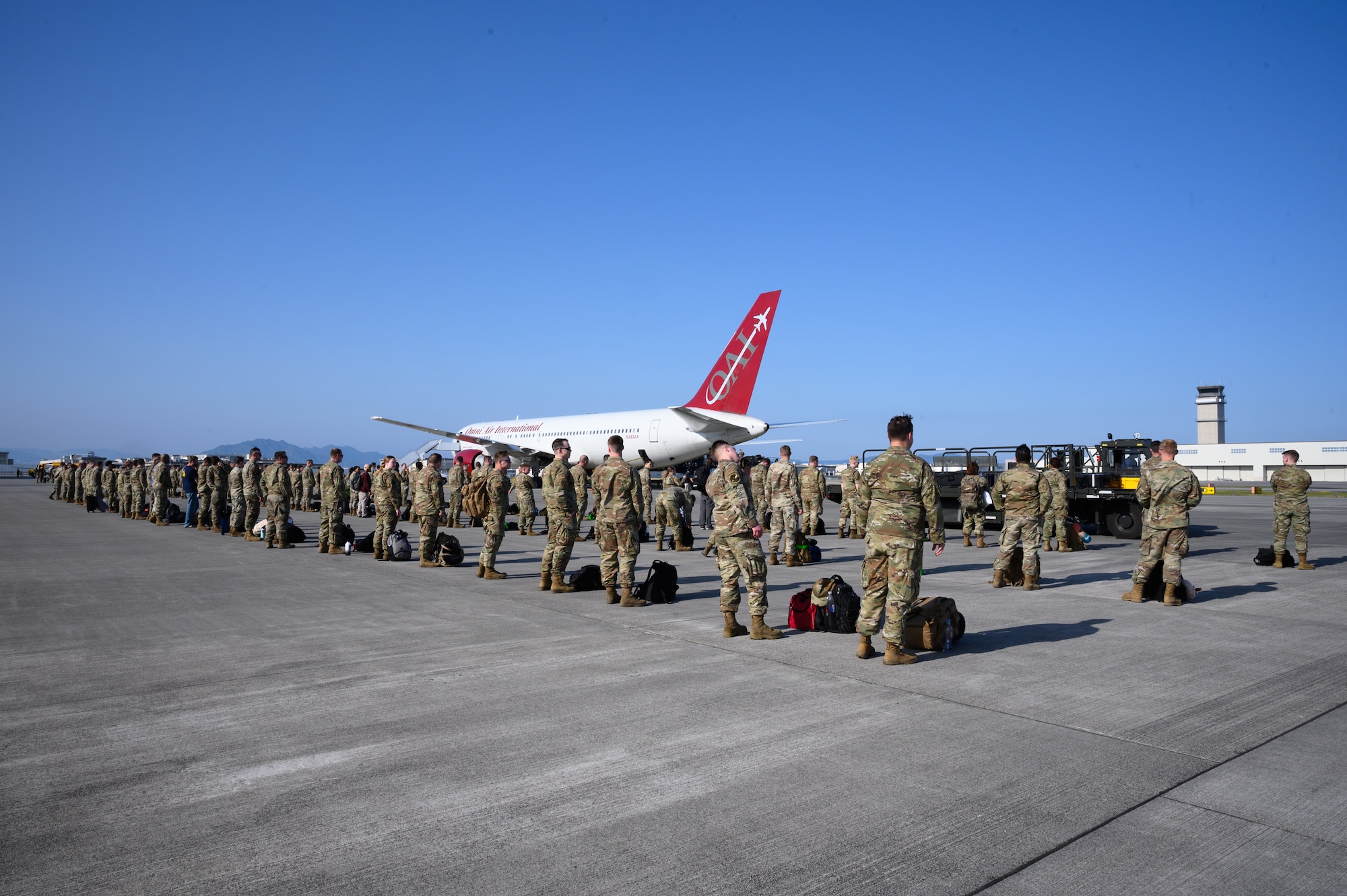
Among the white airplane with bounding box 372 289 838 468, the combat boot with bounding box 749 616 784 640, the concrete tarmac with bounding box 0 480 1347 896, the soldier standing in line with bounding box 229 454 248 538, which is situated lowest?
the concrete tarmac with bounding box 0 480 1347 896

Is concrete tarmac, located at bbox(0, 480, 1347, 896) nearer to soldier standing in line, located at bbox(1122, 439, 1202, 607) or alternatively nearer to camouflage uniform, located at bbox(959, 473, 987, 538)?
soldier standing in line, located at bbox(1122, 439, 1202, 607)

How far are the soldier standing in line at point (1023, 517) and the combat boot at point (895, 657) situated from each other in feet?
14.8

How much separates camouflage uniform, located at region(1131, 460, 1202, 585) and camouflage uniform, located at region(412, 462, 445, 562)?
9.21 meters

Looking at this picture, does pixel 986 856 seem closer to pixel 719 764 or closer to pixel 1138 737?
pixel 719 764

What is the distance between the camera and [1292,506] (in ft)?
38.7

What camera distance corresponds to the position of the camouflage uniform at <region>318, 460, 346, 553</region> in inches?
575

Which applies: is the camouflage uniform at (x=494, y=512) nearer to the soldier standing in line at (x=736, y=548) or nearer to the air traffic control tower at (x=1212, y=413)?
the soldier standing in line at (x=736, y=548)

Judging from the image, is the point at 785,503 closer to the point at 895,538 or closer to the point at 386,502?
the point at 386,502

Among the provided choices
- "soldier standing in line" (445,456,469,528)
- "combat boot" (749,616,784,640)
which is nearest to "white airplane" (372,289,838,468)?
"soldier standing in line" (445,456,469,528)

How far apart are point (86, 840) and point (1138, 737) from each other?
16.8 feet

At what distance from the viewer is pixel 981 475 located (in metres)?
18.6

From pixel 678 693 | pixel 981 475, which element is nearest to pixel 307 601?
pixel 678 693

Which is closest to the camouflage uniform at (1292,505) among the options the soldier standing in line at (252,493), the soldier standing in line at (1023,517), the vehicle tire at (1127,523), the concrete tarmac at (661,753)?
the concrete tarmac at (661,753)

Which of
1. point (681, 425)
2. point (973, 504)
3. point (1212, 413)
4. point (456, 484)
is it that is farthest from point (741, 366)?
point (1212, 413)
